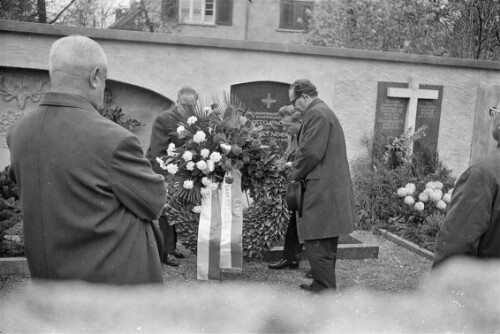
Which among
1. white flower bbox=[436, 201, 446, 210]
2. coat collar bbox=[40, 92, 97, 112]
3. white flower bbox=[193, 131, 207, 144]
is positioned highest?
coat collar bbox=[40, 92, 97, 112]

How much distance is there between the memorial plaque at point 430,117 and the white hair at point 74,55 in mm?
7791

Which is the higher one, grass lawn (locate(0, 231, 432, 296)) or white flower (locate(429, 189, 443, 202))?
white flower (locate(429, 189, 443, 202))

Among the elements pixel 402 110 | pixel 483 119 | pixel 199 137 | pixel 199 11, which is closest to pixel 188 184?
pixel 199 137

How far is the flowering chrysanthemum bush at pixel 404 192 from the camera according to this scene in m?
7.69

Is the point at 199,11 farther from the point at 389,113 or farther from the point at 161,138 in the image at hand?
the point at 161,138

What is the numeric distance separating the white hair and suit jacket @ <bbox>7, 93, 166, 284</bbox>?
120mm

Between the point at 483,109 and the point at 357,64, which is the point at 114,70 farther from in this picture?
the point at 483,109

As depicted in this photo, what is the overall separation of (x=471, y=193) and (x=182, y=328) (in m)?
1.34

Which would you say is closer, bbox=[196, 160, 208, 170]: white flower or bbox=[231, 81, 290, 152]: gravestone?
bbox=[196, 160, 208, 170]: white flower

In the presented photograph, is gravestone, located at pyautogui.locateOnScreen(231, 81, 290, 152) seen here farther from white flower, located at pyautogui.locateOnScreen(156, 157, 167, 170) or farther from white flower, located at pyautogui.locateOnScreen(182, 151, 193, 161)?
white flower, located at pyautogui.locateOnScreen(182, 151, 193, 161)

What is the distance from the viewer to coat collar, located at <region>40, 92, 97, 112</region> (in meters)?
2.32

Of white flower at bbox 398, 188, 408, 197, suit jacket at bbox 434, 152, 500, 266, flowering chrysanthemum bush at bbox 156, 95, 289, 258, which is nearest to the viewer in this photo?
suit jacket at bbox 434, 152, 500, 266

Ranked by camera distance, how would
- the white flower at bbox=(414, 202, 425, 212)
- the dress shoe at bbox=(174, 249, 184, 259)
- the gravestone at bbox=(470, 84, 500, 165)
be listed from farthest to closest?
the gravestone at bbox=(470, 84, 500, 165), the white flower at bbox=(414, 202, 425, 212), the dress shoe at bbox=(174, 249, 184, 259)

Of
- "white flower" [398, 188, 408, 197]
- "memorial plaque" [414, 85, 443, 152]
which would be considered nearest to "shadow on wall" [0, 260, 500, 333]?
"white flower" [398, 188, 408, 197]
